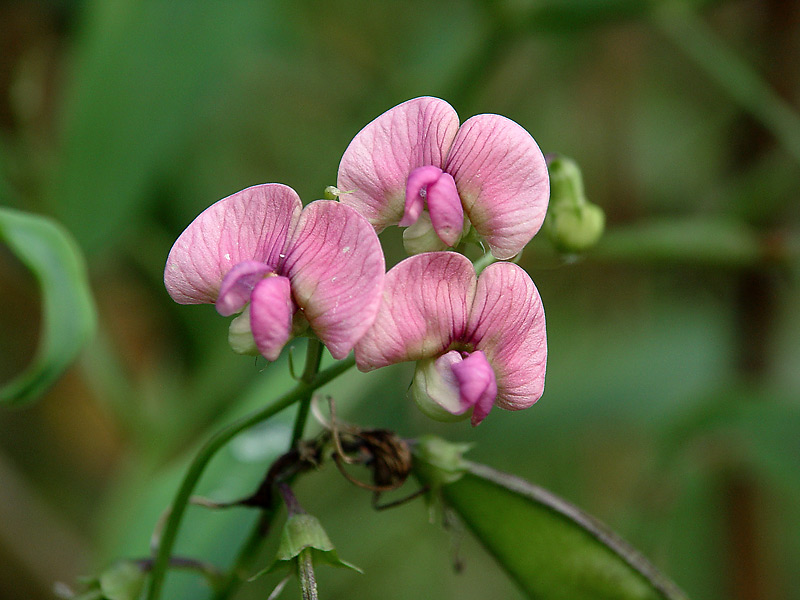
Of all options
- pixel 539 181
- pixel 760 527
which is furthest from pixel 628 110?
pixel 539 181

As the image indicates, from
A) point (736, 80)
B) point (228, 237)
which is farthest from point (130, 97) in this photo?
point (736, 80)

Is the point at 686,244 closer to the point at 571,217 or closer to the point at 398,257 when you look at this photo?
the point at 398,257

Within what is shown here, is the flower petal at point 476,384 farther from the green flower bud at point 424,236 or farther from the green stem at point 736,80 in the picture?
the green stem at point 736,80

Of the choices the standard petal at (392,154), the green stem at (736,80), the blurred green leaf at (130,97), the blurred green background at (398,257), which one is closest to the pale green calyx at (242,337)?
the standard petal at (392,154)

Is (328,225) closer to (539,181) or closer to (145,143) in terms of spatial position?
(539,181)

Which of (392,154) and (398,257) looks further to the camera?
(398,257)

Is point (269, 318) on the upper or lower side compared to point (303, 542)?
upper

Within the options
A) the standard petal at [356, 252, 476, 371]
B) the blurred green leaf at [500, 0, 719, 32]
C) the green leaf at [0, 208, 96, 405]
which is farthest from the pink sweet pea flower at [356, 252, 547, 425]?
the blurred green leaf at [500, 0, 719, 32]
